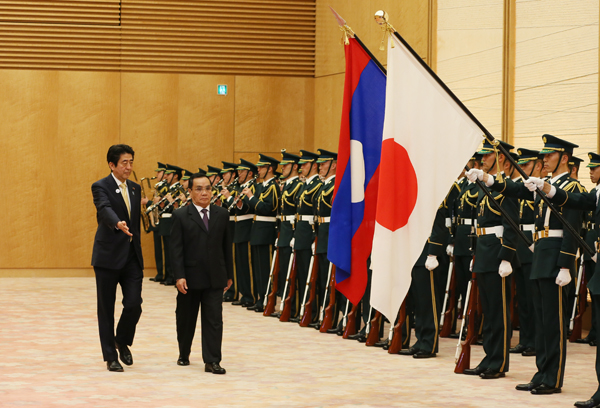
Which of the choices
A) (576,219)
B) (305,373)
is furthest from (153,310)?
(576,219)

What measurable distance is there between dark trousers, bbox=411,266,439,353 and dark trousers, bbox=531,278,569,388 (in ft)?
4.19

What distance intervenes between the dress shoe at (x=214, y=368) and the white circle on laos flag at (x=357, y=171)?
1593 millimetres

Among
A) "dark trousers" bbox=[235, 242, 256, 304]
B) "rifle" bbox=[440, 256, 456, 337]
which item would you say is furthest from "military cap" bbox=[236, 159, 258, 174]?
"rifle" bbox=[440, 256, 456, 337]

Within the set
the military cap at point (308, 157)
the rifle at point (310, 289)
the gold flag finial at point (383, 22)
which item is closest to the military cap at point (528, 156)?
the rifle at point (310, 289)

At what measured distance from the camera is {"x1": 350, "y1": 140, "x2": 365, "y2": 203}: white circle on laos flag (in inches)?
188

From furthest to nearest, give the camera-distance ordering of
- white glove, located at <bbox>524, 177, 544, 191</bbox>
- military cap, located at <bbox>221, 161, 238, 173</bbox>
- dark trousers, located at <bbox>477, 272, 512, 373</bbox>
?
1. military cap, located at <bbox>221, 161, 238, 173</bbox>
2. dark trousers, located at <bbox>477, 272, 512, 373</bbox>
3. white glove, located at <bbox>524, 177, 544, 191</bbox>

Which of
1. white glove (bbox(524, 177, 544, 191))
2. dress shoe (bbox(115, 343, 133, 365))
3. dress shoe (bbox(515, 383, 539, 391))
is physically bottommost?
dress shoe (bbox(515, 383, 539, 391))

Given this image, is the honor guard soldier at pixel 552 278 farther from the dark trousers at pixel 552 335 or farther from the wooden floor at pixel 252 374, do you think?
the wooden floor at pixel 252 374

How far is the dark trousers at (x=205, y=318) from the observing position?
559 cm

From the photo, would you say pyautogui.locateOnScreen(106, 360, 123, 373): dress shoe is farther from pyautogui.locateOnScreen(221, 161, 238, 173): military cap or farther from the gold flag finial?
pyautogui.locateOnScreen(221, 161, 238, 173): military cap

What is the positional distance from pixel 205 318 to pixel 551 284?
88.4 inches

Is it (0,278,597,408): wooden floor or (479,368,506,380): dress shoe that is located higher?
(479,368,506,380): dress shoe

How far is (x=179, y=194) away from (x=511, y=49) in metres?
4.98

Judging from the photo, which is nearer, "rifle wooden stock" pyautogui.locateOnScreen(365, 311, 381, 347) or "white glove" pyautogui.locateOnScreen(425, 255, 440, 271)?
"white glove" pyautogui.locateOnScreen(425, 255, 440, 271)
